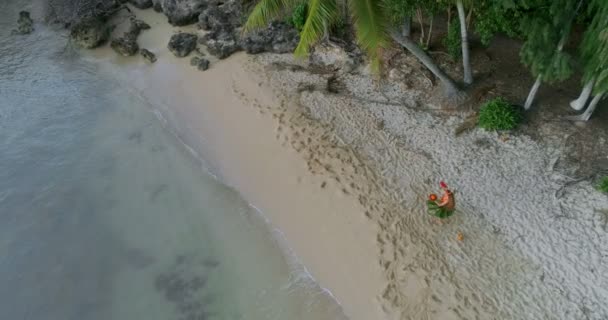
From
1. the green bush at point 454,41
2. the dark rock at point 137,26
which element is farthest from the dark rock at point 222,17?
the green bush at point 454,41

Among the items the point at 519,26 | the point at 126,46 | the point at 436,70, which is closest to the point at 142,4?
the point at 126,46

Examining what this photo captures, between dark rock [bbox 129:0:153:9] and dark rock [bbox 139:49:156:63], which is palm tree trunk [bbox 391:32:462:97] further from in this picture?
dark rock [bbox 129:0:153:9]

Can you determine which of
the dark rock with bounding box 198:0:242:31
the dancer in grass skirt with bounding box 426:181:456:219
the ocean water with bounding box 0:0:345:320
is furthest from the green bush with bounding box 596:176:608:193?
the dark rock with bounding box 198:0:242:31

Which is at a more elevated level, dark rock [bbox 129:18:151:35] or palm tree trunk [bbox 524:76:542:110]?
palm tree trunk [bbox 524:76:542:110]

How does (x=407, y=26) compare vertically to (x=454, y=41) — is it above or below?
above

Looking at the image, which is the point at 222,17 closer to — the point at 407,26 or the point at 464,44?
the point at 407,26
